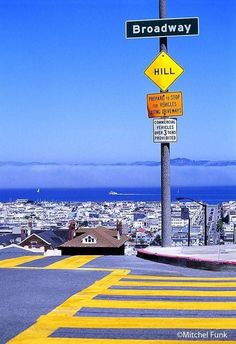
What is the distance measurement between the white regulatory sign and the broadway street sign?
1.64 m

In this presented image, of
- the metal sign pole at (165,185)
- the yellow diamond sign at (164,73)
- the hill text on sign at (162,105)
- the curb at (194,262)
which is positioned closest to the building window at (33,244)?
the metal sign pole at (165,185)

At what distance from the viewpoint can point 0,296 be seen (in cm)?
795

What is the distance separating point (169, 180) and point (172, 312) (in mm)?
6372

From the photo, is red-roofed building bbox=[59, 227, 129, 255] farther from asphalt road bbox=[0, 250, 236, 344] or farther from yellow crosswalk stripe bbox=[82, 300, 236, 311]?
yellow crosswalk stripe bbox=[82, 300, 236, 311]

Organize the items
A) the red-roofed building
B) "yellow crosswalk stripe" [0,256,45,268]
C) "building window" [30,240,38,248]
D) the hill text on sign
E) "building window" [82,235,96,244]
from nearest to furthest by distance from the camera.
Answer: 1. "yellow crosswalk stripe" [0,256,45,268]
2. the hill text on sign
3. the red-roofed building
4. "building window" [82,235,96,244]
5. "building window" [30,240,38,248]

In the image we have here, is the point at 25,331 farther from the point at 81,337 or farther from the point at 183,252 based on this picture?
the point at 183,252

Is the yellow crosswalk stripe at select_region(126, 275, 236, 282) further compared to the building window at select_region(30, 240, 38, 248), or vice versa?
the building window at select_region(30, 240, 38, 248)

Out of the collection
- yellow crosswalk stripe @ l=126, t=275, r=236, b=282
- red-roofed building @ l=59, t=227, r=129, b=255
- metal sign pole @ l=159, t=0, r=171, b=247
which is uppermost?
metal sign pole @ l=159, t=0, r=171, b=247

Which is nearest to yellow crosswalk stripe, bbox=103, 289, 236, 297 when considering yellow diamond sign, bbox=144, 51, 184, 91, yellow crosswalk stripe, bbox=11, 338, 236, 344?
yellow crosswalk stripe, bbox=11, 338, 236, 344

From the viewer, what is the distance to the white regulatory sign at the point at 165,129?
1285 centimetres

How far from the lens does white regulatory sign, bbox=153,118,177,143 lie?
12.9m

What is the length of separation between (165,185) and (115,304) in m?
5.87

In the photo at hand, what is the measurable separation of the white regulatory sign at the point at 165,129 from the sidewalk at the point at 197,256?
2078 millimetres

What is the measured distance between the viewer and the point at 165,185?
13016mm
